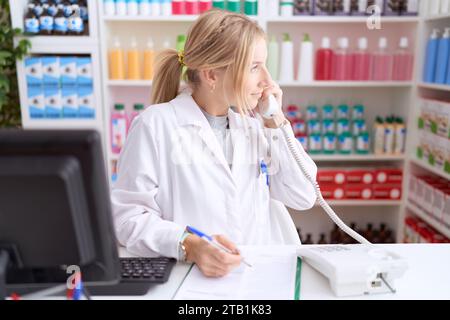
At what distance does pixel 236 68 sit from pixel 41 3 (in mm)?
1643

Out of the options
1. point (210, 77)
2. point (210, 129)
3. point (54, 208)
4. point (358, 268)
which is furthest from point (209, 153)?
point (54, 208)

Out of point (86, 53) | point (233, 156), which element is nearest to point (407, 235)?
point (233, 156)

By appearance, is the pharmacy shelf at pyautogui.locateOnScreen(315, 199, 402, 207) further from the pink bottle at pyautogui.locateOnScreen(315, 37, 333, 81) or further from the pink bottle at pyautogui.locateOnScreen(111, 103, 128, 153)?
the pink bottle at pyautogui.locateOnScreen(111, 103, 128, 153)

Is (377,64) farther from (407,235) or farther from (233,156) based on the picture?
(233,156)

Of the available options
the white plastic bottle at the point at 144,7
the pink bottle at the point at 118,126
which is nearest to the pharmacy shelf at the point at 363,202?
the pink bottle at the point at 118,126

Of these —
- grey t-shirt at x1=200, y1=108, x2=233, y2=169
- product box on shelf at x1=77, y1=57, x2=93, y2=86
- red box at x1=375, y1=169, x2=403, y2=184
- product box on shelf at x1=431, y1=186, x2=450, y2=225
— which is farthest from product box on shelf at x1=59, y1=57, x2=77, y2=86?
product box on shelf at x1=431, y1=186, x2=450, y2=225

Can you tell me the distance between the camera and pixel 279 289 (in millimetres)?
796

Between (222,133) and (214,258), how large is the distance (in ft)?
1.55

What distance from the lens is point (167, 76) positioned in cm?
124

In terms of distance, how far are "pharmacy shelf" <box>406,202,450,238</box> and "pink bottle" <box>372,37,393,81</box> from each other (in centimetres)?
73

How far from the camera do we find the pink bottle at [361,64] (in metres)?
2.49

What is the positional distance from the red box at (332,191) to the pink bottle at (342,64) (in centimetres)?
61

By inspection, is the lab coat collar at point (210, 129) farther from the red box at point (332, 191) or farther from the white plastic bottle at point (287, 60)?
the red box at point (332, 191)
